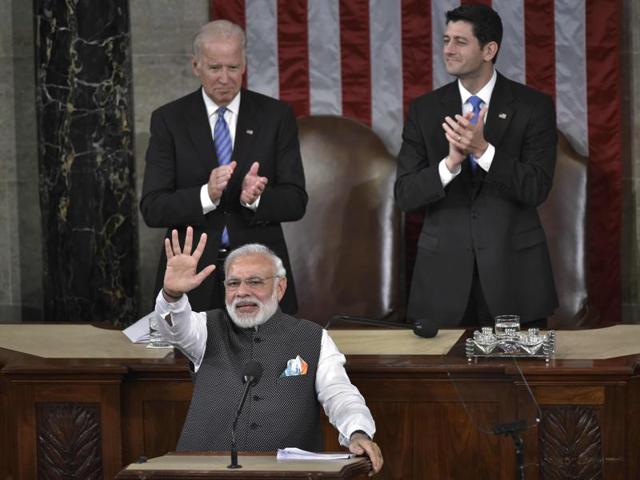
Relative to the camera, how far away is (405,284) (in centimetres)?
796

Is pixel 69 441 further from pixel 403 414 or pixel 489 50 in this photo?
pixel 489 50

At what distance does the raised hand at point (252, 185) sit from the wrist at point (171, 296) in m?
1.06

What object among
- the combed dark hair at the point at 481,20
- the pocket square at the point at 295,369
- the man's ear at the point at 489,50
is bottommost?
the pocket square at the point at 295,369

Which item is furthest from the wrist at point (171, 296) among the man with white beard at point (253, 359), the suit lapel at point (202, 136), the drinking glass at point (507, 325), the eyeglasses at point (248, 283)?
the suit lapel at point (202, 136)

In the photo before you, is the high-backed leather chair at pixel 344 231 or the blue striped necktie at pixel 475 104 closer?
the blue striped necktie at pixel 475 104

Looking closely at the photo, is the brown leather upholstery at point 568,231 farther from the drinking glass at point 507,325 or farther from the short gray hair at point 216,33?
the short gray hair at point 216,33

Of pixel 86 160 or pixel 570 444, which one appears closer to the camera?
pixel 570 444

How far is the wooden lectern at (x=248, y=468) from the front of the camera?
4145mm

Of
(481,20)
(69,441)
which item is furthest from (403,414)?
(481,20)

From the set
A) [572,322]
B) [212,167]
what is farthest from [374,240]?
[212,167]

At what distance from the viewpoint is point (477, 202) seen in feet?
21.4

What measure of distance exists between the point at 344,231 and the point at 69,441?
2.64 meters

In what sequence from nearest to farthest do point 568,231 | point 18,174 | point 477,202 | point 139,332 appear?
point 139,332 < point 477,202 < point 568,231 < point 18,174

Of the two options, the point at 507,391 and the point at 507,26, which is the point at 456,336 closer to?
the point at 507,391
